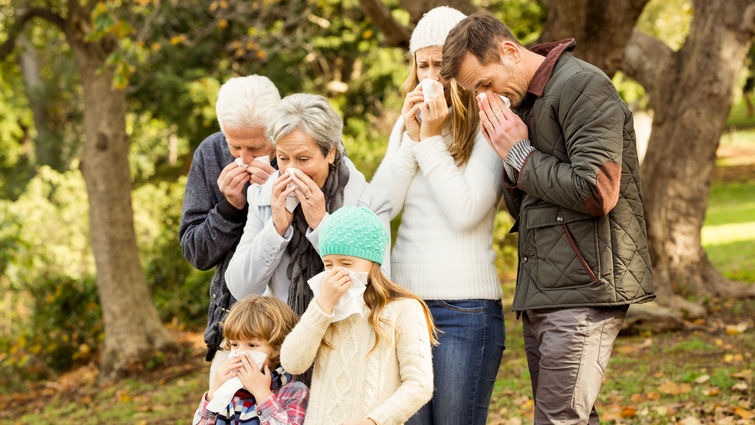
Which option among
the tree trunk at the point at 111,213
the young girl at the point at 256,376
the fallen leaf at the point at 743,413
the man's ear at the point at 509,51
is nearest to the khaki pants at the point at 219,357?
the young girl at the point at 256,376

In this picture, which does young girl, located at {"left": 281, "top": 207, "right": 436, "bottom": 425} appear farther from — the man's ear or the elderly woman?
the man's ear

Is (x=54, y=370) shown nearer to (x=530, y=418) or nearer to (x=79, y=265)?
(x=79, y=265)

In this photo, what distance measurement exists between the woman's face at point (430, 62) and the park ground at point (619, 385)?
Result: 121 inches

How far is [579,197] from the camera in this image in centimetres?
243

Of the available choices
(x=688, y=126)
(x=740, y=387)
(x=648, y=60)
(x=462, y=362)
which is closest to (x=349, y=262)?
(x=462, y=362)

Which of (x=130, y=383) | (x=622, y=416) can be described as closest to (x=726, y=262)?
(x=622, y=416)

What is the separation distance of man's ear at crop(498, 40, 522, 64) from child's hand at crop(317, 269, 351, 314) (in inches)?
35.6

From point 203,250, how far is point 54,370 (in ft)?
26.8

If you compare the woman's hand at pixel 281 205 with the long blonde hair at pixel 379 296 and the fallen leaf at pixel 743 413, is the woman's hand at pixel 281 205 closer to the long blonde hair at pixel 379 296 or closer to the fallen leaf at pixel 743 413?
the long blonde hair at pixel 379 296

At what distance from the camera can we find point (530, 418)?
5.34 metres

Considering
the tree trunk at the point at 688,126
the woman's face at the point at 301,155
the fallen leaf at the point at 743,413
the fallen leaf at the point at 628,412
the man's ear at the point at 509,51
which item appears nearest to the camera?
the man's ear at the point at 509,51

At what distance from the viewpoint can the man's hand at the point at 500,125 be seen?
103 inches

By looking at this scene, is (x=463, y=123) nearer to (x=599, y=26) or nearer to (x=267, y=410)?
(x=267, y=410)

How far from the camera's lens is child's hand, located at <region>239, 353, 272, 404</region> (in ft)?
8.93
